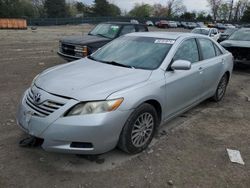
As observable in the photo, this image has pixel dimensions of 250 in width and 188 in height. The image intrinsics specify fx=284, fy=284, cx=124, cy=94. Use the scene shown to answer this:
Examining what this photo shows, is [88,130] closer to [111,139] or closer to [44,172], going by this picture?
[111,139]

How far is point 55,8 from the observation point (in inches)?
2731

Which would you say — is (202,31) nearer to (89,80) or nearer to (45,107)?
(89,80)

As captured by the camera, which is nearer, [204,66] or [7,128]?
[7,128]

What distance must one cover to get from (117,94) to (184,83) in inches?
62.4

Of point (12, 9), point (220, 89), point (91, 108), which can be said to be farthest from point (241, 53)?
point (12, 9)

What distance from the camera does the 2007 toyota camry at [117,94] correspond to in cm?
325

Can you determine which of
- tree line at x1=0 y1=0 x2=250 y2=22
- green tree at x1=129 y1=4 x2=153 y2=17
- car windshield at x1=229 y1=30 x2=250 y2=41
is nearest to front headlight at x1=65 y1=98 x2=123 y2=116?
car windshield at x1=229 y1=30 x2=250 y2=41

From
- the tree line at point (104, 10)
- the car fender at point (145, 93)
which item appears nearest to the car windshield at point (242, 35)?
the car fender at point (145, 93)

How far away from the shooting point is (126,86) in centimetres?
359

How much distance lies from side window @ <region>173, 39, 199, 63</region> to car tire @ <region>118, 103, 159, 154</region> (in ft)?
3.55

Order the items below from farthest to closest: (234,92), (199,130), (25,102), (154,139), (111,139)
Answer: (234,92) < (199,130) < (154,139) < (25,102) < (111,139)

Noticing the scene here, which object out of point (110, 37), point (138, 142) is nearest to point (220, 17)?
point (110, 37)

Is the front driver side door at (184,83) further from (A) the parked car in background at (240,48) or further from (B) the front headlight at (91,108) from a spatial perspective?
(A) the parked car in background at (240,48)

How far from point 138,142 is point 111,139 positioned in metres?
0.60
